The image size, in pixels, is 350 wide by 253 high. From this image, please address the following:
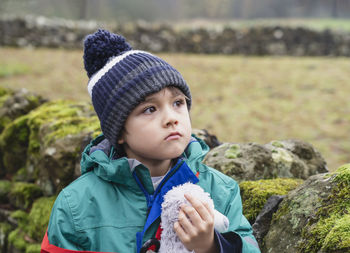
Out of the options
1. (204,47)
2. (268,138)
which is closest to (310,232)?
(268,138)

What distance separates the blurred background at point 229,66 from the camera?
6.91 metres

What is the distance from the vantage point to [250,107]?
7.93 m

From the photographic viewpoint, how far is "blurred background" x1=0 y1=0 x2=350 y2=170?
6906 millimetres

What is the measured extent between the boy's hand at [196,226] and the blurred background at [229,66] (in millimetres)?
4272

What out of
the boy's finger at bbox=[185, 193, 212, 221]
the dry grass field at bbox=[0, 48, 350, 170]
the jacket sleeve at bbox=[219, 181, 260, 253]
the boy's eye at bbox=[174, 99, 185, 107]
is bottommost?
the dry grass field at bbox=[0, 48, 350, 170]

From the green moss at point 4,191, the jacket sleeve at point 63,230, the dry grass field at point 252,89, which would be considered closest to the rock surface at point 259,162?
the jacket sleeve at point 63,230

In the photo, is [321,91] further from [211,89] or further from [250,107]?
[211,89]

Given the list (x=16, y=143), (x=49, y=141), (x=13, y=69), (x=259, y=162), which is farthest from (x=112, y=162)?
(x=13, y=69)

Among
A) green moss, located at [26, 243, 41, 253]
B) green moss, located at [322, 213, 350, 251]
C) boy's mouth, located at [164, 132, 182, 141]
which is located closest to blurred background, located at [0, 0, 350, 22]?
green moss, located at [26, 243, 41, 253]

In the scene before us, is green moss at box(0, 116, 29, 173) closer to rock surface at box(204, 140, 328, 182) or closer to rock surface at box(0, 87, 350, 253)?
rock surface at box(0, 87, 350, 253)

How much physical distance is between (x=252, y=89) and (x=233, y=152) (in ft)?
21.8

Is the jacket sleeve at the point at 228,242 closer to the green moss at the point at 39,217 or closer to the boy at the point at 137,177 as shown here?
the boy at the point at 137,177

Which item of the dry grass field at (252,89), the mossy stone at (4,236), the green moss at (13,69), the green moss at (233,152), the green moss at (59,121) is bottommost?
the dry grass field at (252,89)

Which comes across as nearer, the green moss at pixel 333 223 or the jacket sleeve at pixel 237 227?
the green moss at pixel 333 223
